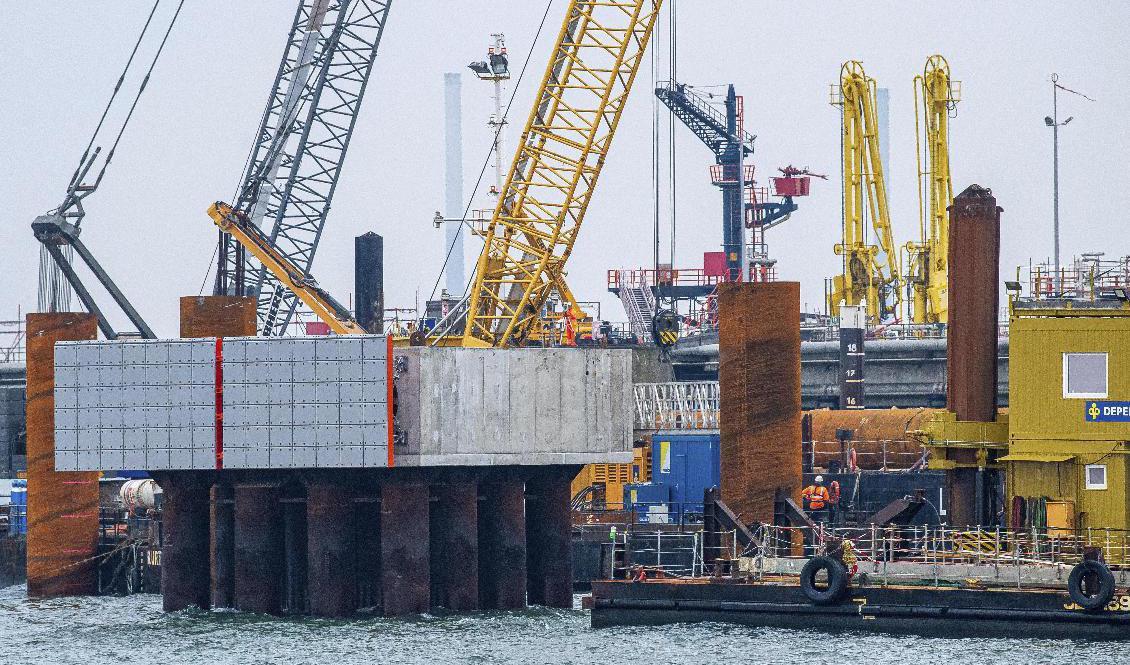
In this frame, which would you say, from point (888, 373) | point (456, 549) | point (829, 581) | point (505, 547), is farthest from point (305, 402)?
point (888, 373)

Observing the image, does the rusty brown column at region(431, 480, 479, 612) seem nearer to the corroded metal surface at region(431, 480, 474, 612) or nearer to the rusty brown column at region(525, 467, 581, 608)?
the corroded metal surface at region(431, 480, 474, 612)

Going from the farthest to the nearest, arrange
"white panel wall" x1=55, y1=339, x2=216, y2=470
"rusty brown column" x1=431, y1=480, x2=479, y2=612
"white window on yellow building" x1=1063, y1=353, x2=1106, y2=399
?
"white panel wall" x1=55, y1=339, x2=216, y2=470
"rusty brown column" x1=431, y1=480, x2=479, y2=612
"white window on yellow building" x1=1063, y1=353, x2=1106, y2=399

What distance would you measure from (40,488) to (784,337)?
21174 millimetres

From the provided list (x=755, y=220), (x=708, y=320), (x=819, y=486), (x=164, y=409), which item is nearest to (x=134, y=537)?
(x=164, y=409)

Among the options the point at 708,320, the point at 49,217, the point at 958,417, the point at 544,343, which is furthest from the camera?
the point at 708,320

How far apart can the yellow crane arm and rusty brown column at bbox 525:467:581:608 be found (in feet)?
75.7

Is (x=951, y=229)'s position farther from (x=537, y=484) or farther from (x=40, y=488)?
(x=40, y=488)

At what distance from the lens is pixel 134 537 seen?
58906 mm

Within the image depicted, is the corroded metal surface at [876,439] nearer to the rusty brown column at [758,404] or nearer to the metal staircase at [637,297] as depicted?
the rusty brown column at [758,404]

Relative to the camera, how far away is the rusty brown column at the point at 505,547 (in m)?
49.7

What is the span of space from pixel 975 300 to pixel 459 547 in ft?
43.2

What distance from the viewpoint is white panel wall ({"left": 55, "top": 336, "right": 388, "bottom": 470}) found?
48156 mm

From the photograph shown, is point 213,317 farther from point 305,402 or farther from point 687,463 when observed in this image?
point 687,463

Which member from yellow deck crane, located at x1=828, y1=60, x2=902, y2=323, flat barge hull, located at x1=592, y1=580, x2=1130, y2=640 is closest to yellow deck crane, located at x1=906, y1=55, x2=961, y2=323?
yellow deck crane, located at x1=828, y1=60, x2=902, y2=323
